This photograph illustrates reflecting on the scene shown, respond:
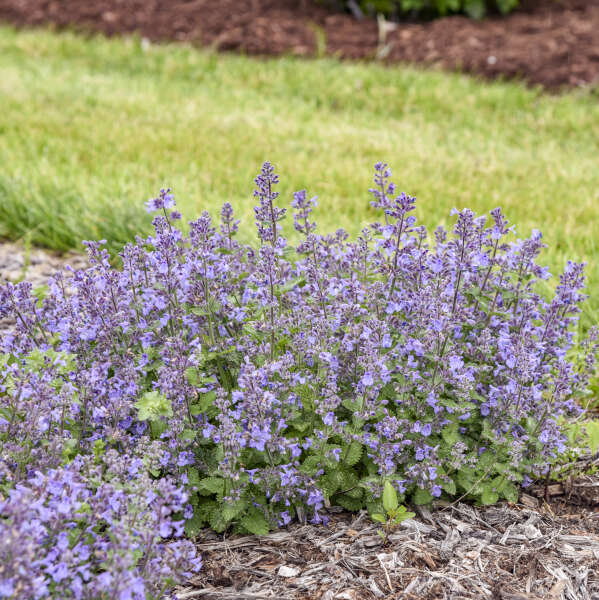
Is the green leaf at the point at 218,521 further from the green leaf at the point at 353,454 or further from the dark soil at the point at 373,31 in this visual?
the dark soil at the point at 373,31

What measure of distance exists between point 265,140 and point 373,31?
11.9ft

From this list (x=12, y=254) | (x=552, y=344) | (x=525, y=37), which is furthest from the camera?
(x=525, y=37)

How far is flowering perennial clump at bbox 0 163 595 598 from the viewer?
229 centimetres

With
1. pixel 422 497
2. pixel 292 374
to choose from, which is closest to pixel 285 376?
pixel 292 374

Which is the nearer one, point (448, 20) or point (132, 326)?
point (132, 326)

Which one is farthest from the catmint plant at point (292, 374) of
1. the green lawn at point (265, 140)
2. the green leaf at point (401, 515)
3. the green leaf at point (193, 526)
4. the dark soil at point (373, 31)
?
the dark soil at point (373, 31)

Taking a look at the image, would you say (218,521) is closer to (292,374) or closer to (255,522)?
(255,522)

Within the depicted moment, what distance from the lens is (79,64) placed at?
28.9 feet

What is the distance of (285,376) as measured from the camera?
2.34m

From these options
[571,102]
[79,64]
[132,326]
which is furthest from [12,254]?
[571,102]

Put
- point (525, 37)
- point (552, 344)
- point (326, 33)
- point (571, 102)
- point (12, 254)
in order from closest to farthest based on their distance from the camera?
point (552, 344)
point (12, 254)
point (571, 102)
point (525, 37)
point (326, 33)

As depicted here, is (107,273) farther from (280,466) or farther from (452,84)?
(452,84)

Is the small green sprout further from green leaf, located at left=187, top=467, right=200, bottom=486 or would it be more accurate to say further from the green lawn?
the green lawn

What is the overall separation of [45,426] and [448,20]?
832 cm
